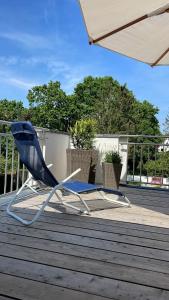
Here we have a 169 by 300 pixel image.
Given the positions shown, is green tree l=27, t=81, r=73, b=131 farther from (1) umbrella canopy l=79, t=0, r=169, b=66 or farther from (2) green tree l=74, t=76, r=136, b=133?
(1) umbrella canopy l=79, t=0, r=169, b=66

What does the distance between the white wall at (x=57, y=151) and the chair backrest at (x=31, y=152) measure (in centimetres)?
202

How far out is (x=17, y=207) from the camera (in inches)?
143

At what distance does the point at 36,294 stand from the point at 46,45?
98.0 feet

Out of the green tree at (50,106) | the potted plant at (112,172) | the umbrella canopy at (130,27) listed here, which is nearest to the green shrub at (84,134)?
the potted plant at (112,172)

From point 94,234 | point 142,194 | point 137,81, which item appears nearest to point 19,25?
point 137,81

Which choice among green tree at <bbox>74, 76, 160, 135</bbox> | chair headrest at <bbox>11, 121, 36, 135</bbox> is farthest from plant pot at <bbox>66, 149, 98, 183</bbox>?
green tree at <bbox>74, 76, 160, 135</bbox>

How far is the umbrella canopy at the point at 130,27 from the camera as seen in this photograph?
3.03 metres

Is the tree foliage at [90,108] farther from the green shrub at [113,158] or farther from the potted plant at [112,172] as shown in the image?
the potted plant at [112,172]

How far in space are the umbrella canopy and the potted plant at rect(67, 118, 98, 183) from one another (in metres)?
2.05

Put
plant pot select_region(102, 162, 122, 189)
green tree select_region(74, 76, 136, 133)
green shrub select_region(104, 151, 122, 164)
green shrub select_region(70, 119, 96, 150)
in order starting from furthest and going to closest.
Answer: green tree select_region(74, 76, 136, 133) < green shrub select_region(70, 119, 96, 150) < green shrub select_region(104, 151, 122, 164) < plant pot select_region(102, 162, 122, 189)

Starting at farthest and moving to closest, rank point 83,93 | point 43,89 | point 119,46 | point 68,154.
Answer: point 43,89 → point 83,93 → point 68,154 → point 119,46

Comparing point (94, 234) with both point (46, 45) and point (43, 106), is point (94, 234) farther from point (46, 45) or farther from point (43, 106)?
point (43, 106)

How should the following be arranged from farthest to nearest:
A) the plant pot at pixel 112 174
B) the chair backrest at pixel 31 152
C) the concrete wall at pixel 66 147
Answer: the concrete wall at pixel 66 147 → the plant pot at pixel 112 174 → the chair backrest at pixel 31 152

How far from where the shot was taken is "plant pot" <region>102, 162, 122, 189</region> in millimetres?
5594
